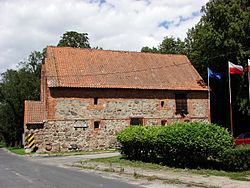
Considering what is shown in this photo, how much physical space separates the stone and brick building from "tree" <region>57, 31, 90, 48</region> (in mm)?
22259

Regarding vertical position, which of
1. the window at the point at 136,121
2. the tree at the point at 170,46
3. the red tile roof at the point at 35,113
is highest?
the tree at the point at 170,46

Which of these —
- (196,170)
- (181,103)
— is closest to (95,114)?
(181,103)

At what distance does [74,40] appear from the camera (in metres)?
61.6

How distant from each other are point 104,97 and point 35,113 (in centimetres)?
655

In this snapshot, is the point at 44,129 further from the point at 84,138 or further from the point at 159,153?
the point at 159,153

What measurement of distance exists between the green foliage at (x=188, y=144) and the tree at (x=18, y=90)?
43.7m

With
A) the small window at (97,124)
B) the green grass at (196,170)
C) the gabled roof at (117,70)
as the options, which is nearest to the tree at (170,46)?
the gabled roof at (117,70)

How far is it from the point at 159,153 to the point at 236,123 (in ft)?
76.8

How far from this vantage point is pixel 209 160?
1678 centimetres

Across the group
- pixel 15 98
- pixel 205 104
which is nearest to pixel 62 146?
pixel 205 104

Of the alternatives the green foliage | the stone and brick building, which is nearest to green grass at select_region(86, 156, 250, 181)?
the green foliage

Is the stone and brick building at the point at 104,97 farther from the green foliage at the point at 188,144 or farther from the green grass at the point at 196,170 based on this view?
the green foliage at the point at 188,144

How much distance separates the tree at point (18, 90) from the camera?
60719 millimetres

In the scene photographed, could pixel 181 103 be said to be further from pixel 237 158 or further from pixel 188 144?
pixel 237 158
